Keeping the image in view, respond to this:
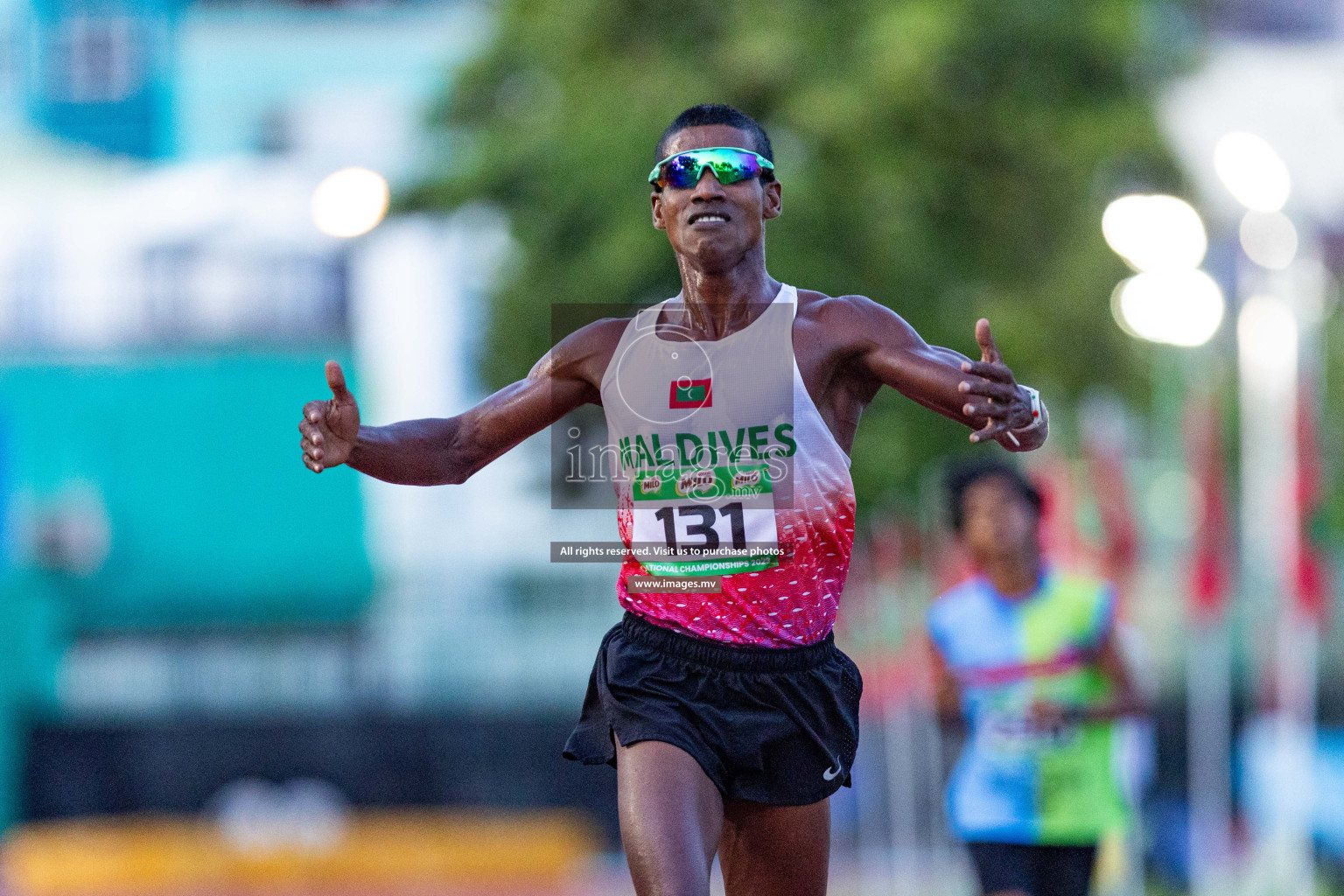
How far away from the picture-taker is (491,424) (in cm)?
493

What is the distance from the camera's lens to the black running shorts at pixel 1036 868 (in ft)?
21.9

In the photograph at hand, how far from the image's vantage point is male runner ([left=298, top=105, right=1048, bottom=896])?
4.60 meters

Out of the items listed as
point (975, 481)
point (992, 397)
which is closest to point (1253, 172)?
point (975, 481)

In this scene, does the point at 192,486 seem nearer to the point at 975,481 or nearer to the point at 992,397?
the point at 975,481

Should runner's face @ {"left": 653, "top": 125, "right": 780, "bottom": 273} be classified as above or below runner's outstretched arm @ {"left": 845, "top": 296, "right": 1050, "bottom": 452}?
above

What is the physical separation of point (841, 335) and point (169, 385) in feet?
69.6

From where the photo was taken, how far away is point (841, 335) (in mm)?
4641

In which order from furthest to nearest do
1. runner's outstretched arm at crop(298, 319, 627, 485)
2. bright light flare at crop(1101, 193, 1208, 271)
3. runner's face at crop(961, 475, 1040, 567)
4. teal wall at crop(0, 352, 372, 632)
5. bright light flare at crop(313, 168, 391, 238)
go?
Result: teal wall at crop(0, 352, 372, 632)
bright light flare at crop(313, 168, 391, 238)
bright light flare at crop(1101, 193, 1208, 271)
runner's face at crop(961, 475, 1040, 567)
runner's outstretched arm at crop(298, 319, 627, 485)

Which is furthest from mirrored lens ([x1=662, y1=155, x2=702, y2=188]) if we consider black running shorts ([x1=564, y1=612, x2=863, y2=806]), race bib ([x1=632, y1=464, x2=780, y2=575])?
black running shorts ([x1=564, y1=612, x2=863, y2=806])

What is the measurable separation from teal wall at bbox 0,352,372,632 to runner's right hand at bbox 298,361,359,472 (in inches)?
746

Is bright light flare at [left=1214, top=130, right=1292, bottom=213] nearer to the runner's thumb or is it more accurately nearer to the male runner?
the male runner

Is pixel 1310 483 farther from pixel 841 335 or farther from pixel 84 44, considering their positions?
pixel 84 44

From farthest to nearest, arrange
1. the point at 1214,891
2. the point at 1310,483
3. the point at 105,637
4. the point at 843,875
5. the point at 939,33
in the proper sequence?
the point at 105,637 < the point at 843,875 < the point at 939,33 < the point at 1214,891 < the point at 1310,483

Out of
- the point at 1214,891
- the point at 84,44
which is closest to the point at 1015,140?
the point at 1214,891
